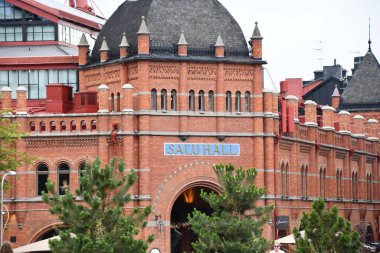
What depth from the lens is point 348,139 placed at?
366ft

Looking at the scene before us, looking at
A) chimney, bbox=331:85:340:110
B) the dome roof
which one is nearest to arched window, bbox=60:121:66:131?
the dome roof

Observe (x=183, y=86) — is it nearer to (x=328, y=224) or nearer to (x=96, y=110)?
(x=96, y=110)

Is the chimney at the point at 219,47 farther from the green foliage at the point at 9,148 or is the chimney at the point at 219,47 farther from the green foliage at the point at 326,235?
the green foliage at the point at 326,235

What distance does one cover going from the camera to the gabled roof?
10600 centimetres

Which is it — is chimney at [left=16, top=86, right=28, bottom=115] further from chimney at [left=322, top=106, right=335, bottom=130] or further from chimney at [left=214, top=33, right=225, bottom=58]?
chimney at [left=322, top=106, right=335, bottom=130]

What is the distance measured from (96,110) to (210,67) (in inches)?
290

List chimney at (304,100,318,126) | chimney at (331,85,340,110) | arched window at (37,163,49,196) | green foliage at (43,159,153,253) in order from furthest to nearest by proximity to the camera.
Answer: chimney at (331,85,340,110) < chimney at (304,100,318,126) < arched window at (37,163,49,196) < green foliage at (43,159,153,253)

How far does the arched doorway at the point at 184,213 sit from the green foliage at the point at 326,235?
2821cm

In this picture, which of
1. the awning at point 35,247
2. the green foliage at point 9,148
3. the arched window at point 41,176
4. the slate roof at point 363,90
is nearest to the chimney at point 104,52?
the green foliage at point 9,148

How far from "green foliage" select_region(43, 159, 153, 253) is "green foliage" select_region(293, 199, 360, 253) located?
22.2 ft

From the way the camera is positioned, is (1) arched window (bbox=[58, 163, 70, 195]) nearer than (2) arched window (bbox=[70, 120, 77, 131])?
No

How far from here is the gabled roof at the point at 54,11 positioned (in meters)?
106

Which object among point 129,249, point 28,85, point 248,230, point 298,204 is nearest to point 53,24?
point 28,85

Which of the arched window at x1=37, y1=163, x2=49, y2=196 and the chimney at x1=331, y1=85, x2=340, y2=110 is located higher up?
the chimney at x1=331, y1=85, x2=340, y2=110
